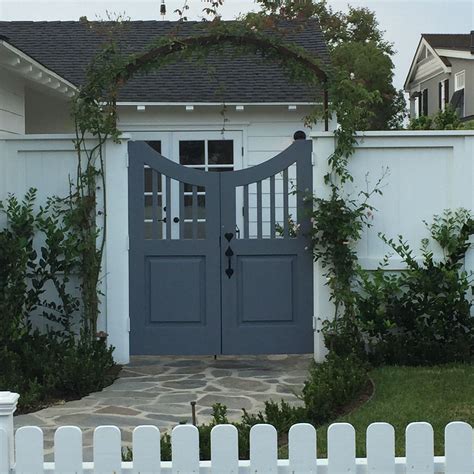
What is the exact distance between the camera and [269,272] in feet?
27.9

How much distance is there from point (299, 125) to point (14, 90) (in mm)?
5561

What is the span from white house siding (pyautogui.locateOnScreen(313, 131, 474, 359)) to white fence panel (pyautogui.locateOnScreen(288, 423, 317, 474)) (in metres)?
4.98

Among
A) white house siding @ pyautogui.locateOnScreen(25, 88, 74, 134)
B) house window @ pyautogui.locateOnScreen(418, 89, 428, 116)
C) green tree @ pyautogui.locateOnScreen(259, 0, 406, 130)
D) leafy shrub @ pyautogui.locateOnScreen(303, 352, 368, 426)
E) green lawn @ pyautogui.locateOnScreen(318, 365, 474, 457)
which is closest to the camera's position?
green lawn @ pyautogui.locateOnScreen(318, 365, 474, 457)

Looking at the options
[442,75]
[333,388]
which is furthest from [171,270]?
[442,75]

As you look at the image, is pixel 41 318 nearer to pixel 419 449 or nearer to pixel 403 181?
pixel 403 181

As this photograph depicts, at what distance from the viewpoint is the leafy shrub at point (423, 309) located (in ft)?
25.8

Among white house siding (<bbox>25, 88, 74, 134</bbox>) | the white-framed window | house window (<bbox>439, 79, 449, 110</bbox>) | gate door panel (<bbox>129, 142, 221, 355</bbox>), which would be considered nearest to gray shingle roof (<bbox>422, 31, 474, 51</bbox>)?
house window (<bbox>439, 79, 449, 110</bbox>)

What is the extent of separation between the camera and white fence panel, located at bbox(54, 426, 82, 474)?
3.34m

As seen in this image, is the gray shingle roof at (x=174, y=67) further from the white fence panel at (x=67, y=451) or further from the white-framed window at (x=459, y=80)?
the white-framed window at (x=459, y=80)

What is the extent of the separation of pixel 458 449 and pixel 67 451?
1460 millimetres

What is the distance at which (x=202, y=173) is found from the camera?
27.8ft

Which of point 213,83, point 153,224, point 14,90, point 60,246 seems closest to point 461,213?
point 153,224

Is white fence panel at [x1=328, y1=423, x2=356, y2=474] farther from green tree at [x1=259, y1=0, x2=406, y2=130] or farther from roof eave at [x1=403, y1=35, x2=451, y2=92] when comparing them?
roof eave at [x1=403, y1=35, x2=451, y2=92]

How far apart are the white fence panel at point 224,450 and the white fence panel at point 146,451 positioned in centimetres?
21
